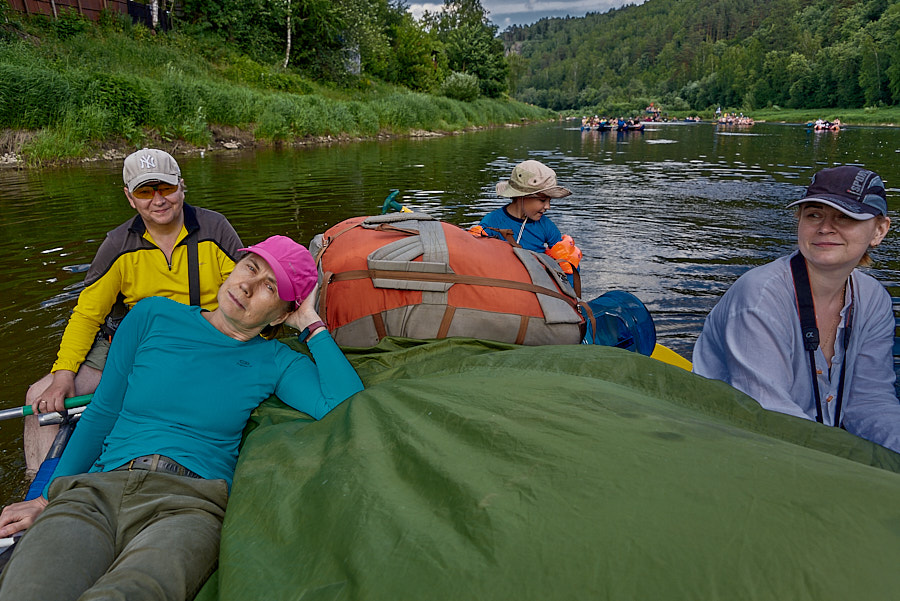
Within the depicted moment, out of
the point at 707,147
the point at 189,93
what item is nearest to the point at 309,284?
the point at 189,93

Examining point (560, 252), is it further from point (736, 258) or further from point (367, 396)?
point (736, 258)

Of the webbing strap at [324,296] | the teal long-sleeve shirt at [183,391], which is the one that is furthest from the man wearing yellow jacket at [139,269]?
the teal long-sleeve shirt at [183,391]

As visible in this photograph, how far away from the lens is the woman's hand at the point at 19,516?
2.02 meters

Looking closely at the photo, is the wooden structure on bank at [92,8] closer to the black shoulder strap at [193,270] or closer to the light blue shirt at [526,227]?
the light blue shirt at [526,227]

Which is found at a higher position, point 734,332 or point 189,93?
point 189,93

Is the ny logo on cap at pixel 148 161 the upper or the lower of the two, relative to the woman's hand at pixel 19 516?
upper

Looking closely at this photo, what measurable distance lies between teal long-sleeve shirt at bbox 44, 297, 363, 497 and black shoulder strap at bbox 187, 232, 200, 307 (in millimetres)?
961

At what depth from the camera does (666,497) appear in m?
1.31

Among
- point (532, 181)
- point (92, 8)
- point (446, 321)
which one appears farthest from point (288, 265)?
point (92, 8)

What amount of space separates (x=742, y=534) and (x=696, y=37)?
166 meters

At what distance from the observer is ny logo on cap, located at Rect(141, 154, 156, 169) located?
122 inches

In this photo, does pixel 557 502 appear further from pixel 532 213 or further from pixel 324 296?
pixel 532 213

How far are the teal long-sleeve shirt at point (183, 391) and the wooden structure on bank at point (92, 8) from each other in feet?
88.0

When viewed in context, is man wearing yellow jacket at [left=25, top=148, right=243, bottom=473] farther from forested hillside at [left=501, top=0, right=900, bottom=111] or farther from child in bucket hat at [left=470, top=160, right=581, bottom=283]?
forested hillside at [left=501, top=0, right=900, bottom=111]
